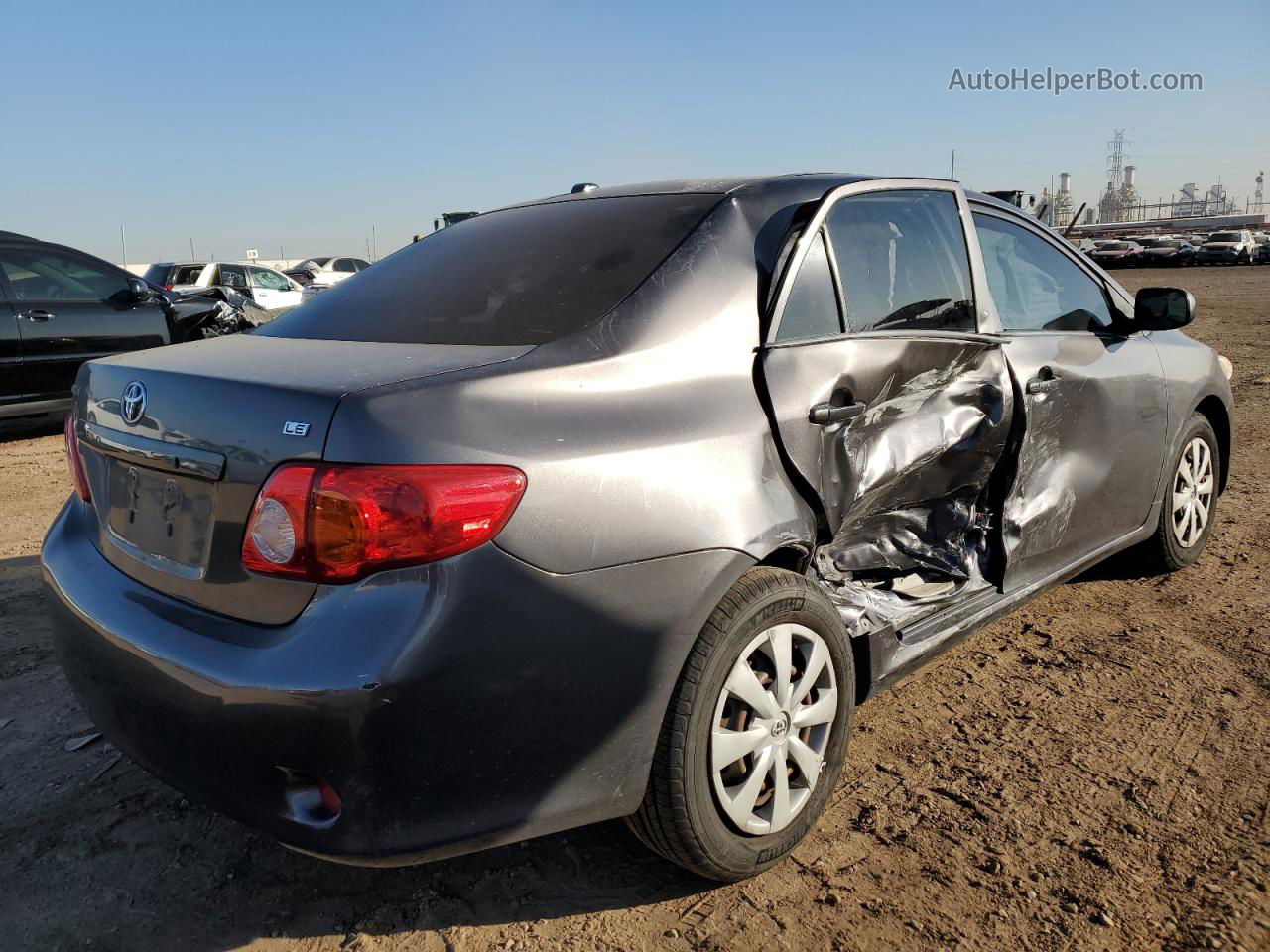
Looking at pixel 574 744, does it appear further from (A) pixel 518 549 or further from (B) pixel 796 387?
(B) pixel 796 387

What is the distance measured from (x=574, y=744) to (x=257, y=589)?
689mm

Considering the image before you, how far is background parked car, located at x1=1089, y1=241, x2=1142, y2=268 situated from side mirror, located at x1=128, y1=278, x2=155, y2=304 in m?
45.5

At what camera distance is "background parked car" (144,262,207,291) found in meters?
21.0

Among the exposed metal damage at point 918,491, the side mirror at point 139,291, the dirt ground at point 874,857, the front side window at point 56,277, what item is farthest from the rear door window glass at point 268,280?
the exposed metal damage at point 918,491

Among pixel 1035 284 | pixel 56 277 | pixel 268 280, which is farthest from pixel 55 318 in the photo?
pixel 268 280

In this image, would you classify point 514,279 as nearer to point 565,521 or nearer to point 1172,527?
point 565,521

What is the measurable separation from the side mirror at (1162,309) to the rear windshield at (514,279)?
211 cm

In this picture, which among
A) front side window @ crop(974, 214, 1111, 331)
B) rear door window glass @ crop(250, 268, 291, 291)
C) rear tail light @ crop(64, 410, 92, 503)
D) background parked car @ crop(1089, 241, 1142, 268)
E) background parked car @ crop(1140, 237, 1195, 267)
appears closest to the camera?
rear tail light @ crop(64, 410, 92, 503)

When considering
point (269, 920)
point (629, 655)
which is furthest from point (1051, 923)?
point (269, 920)

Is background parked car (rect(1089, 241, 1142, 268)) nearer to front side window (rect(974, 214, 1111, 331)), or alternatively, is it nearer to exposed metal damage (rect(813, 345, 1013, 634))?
front side window (rect(974, 214, 1111, 331))

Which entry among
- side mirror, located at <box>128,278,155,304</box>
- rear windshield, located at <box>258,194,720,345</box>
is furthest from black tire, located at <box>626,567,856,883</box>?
side mirror, located at <box>128,278,155,304</box>

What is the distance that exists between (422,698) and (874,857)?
4.20 feet

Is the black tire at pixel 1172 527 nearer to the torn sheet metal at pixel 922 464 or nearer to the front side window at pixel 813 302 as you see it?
the torn sheet metal at pixel 922 464

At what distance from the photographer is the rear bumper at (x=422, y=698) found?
1769 mm
